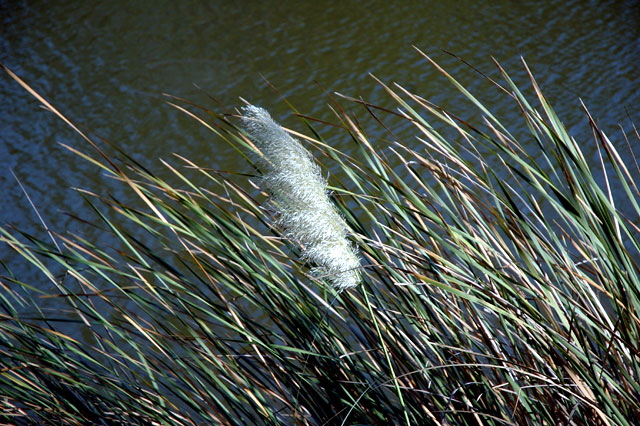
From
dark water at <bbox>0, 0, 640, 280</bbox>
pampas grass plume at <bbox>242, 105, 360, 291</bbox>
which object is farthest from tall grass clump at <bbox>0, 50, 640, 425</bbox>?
dark water at <bbox>0, 0, 640, 280</bbox>

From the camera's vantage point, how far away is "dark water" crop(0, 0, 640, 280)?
4120mm

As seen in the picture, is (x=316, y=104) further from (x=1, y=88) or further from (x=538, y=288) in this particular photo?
(x=538, y=288)

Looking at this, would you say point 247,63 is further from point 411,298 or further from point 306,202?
point 306,202

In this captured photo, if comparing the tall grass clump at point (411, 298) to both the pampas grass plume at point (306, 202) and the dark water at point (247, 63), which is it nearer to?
the pampas grass plume at point (306, 202)

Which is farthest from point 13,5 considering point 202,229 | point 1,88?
point 202,229

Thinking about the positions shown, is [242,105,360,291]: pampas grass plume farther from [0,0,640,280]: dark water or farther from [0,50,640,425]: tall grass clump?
[0,0,640,280]: dark water

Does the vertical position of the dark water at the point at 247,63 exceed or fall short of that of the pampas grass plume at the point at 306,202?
it falls short

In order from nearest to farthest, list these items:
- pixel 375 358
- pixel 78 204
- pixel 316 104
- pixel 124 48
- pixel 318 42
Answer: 1. pixel 375 358
2. pixel 78 204
3. pixel 316 104
4. pixel 318 42
5. pixel 124 48

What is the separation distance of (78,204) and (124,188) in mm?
292

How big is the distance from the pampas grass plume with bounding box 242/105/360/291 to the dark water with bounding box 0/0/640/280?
9.57 ft

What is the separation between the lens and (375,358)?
120 centimetres

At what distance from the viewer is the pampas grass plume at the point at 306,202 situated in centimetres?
87

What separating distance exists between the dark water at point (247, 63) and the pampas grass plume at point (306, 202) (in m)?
2.92

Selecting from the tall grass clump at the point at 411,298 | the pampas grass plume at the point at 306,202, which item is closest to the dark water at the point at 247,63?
the tall grass clump at the point at 411,298
